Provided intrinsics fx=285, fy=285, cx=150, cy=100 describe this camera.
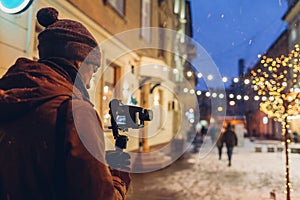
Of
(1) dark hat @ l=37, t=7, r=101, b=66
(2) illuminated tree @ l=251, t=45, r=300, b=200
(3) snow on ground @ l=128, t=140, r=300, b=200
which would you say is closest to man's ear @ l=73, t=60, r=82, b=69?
(1) dark hat @ l=37, t=7, r=101, b=66

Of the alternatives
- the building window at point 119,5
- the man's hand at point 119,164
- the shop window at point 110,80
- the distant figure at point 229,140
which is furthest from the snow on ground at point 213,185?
the building window at point 119,5

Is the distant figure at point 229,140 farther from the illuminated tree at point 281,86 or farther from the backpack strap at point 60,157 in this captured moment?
the backpack strap at point 60,157

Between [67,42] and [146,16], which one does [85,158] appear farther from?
[146,16]

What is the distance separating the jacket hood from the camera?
1.21 m

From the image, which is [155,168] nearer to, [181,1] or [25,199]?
[25,199]

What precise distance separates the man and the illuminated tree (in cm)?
363

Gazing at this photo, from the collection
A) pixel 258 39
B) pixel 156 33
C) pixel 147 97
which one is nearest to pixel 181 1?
pixel 156 33

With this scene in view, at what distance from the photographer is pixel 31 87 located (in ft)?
4.08

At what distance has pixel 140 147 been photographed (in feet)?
29.1

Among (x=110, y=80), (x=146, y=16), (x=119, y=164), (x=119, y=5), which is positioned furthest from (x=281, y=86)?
(x=146, y=16)

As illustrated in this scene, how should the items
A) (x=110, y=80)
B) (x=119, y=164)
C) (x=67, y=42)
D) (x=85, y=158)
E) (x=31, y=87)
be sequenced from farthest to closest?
(x=110, y=80) → (x=119, y=164) → (x=67, y=42) → (x=31, y=87) → (x=85, y=158)

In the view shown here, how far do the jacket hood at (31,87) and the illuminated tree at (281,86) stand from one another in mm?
3590

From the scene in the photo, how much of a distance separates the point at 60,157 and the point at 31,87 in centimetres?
34

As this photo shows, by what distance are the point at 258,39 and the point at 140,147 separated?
534 cm
